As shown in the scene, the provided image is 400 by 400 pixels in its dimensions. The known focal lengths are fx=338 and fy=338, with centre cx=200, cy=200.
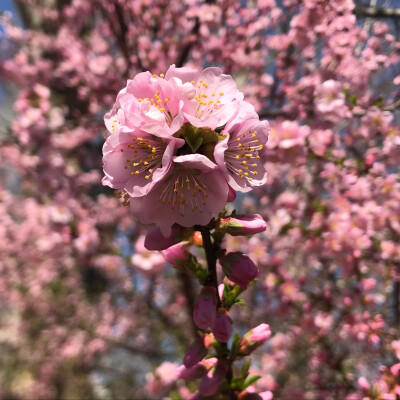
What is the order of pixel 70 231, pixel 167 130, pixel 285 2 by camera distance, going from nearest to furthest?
1. pixel 167 130
2. pixel 285 2
3. pixel 70 231

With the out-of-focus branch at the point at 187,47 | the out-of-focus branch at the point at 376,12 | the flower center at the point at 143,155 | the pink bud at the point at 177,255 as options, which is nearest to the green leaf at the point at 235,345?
the pink bud at the point at 177,255

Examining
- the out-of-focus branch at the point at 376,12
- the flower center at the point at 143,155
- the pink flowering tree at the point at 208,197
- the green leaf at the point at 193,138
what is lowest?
the pink flowering tree at the point at 208,197

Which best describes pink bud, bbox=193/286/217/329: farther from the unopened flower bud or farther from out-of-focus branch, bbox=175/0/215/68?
out-of-focus branch, bbox=175/0/215/68

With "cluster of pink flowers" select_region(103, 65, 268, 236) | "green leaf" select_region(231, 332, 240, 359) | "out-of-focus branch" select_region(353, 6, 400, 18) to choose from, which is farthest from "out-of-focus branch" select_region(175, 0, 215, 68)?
"green leaf" select_region(231, 332, 240, 359)

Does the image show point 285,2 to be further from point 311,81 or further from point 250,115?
point 250,115

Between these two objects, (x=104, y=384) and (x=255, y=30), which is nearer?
(x=255, y=30)

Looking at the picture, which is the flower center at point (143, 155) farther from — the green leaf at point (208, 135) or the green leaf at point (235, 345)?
the green leaf at point (235, 345)

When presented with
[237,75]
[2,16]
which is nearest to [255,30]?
[237,75]

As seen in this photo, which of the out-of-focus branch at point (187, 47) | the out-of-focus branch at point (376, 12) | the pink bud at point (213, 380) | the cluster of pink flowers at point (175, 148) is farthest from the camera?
the out-of-focus branch at point (187, 47)
